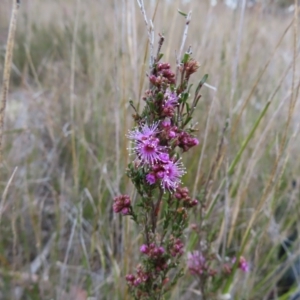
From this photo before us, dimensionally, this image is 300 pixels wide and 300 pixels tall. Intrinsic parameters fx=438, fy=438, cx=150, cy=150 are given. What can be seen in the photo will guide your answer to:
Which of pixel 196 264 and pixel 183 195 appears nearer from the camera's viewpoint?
pixel 183 195

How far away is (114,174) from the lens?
139 centimetres

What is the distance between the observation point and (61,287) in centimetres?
116

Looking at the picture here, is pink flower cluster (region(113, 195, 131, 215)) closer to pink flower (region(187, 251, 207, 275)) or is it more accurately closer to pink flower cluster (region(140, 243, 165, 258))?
pink flower cluster (region(140, 243, 165, 258))

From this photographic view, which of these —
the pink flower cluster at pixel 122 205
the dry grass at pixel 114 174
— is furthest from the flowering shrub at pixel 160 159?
the dry grass at pixel 114 174

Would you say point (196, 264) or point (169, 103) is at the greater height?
point (169, 103)

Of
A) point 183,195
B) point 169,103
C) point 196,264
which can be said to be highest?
point 169,103

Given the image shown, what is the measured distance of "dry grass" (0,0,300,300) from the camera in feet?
3.57

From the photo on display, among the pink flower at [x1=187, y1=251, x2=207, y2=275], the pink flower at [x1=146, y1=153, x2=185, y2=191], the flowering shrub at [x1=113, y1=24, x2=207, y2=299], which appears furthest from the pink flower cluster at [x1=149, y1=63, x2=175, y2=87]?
the pink flower at [x1=187, y1=251, x2=207, y2=275]

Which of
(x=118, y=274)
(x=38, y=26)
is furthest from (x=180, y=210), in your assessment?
(x=38, y=26)

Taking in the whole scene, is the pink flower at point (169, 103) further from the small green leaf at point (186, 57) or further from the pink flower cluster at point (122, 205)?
the pink flower cluster at point (122, 205)

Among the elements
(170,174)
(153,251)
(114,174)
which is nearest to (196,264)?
(153,251)

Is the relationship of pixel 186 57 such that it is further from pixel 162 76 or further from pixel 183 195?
pixel 183 195

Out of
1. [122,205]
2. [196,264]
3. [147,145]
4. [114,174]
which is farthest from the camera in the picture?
[114,174]

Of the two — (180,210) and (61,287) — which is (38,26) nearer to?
(61,287)
